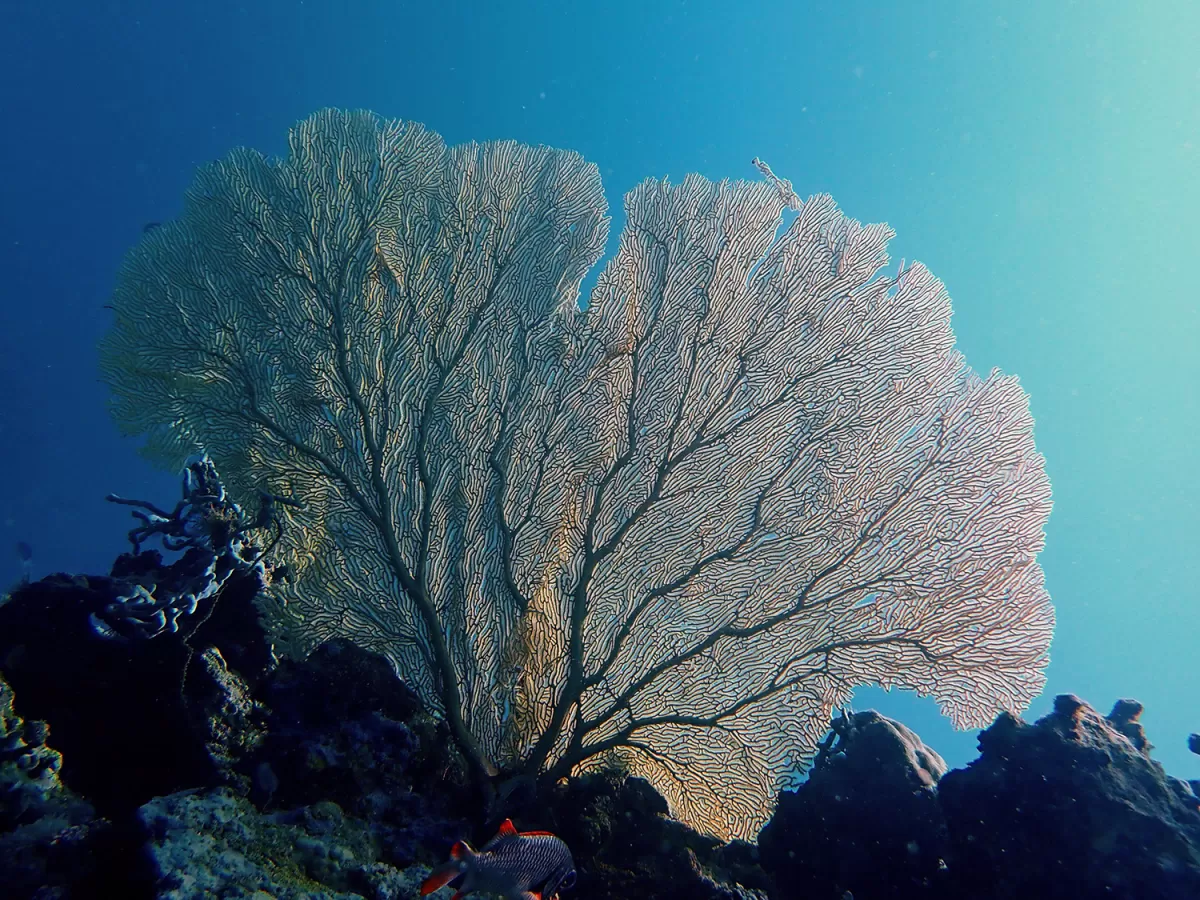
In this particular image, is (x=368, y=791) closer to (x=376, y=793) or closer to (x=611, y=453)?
(x=376, y=793)

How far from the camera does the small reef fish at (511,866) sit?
7.70 ft

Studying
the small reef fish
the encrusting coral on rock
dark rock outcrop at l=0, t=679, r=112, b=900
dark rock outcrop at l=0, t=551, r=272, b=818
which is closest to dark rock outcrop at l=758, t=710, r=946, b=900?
the encrusting coral on rock

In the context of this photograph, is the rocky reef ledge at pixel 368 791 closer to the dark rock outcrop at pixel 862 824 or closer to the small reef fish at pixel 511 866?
the dark rock outcrop at pixel 862 824

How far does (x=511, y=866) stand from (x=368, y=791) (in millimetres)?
1285

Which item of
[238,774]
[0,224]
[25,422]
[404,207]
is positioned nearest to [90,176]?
[0,224]

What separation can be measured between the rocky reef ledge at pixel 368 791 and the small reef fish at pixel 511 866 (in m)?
0.38

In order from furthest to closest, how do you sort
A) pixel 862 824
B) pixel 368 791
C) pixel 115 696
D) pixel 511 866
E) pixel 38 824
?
1. pixel 862 824
2. pixel 115 696
3. pixel 368 791
4. pixel 38 824
5. pixel 511 866

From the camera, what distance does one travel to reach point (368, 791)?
3.37 metres

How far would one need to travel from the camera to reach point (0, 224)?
41625 millimetres

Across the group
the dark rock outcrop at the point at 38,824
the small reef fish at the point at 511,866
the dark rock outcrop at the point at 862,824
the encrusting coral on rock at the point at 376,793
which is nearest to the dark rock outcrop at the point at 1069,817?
the encrusting coral on rock at the point at 376,793

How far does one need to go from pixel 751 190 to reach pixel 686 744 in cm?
412

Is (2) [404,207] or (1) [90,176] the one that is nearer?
(2) [404,207]

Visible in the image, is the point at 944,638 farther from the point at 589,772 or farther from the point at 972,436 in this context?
Answer: the point at 589,772

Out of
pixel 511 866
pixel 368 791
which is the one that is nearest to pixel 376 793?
pixel 368 791
